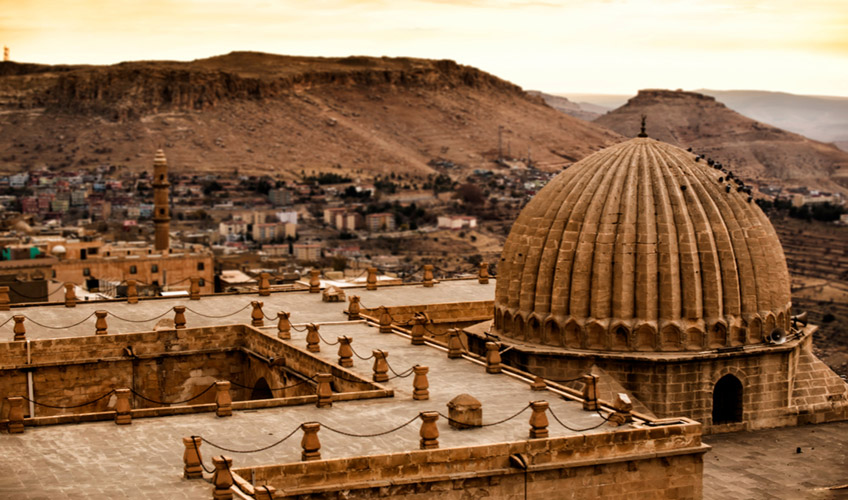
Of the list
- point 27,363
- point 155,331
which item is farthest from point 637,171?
point 27,363

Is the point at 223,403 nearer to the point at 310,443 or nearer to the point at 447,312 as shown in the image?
the point at 310,443

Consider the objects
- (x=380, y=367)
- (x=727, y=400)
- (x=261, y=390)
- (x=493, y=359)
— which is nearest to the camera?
(x=380, y=367)

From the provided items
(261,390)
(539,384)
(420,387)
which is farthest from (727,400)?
(261,390)

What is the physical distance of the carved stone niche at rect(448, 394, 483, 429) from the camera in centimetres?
2488

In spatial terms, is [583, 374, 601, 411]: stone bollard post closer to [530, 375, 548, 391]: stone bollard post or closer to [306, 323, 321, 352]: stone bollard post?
[530, 375, 548, 391]: stone bollard post

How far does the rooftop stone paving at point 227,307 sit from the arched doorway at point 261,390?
2.21m

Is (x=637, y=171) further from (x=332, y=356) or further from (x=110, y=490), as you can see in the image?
(x=110, y=490)

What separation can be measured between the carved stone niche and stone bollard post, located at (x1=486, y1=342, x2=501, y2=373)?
4605 mm

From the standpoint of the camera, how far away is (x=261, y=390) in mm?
36000

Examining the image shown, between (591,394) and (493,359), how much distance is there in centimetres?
394

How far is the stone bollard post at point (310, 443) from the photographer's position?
22078 millimetres

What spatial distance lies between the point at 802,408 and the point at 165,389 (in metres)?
16.1

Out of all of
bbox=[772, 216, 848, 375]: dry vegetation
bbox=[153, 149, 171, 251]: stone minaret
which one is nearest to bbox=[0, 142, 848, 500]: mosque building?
bbox=[772, 216, 848, 375]: dry vegetation

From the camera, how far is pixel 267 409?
86.9 ft
